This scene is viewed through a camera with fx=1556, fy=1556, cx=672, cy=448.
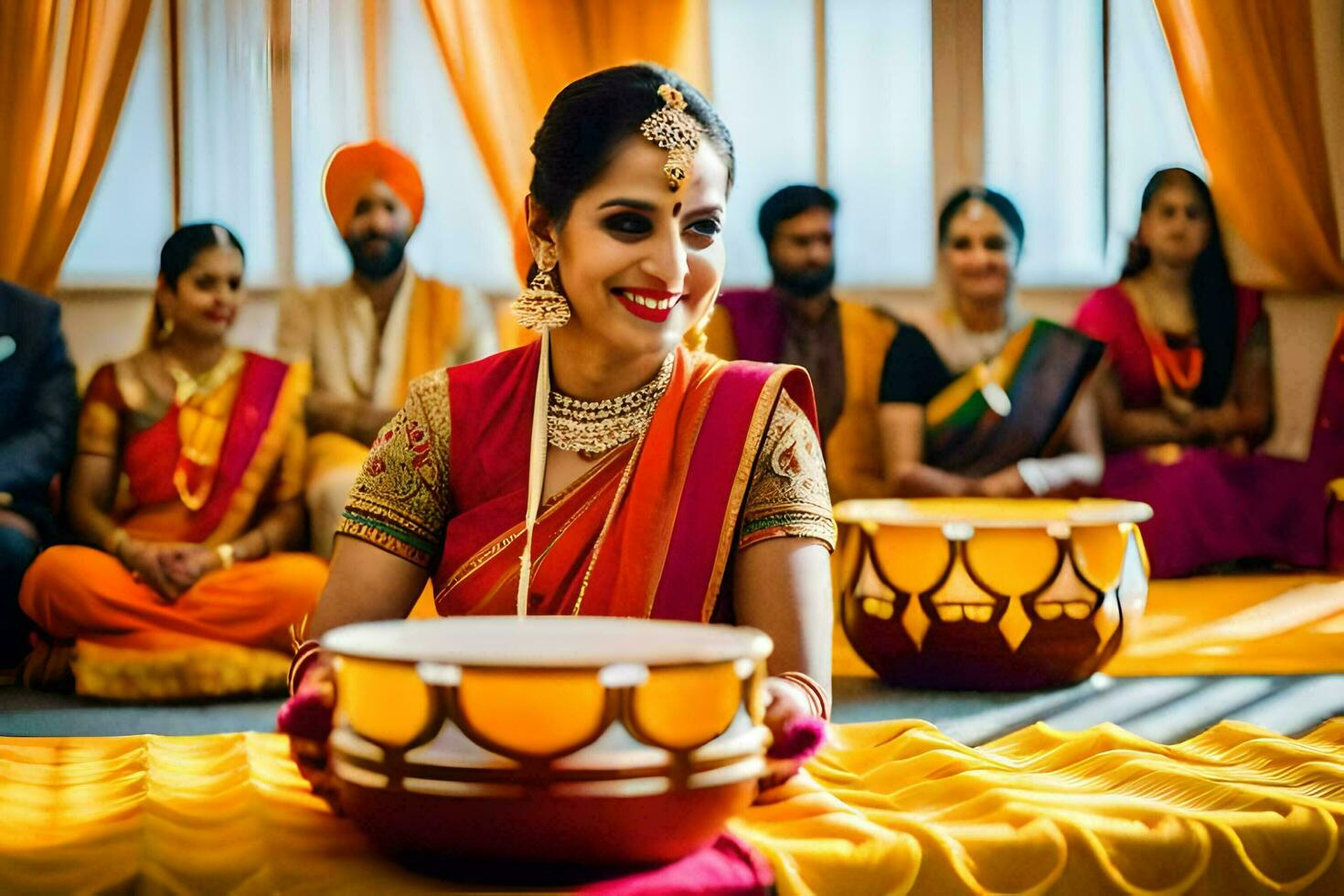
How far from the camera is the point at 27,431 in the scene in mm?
4324

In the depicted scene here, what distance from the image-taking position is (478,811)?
39.8 inches

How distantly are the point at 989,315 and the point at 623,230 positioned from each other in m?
3.92

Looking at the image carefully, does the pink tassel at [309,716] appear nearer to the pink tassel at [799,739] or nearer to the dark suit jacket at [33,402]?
the pink tassel at [799,739]

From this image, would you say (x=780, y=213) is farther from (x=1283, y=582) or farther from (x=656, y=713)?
(x=656, y=713)

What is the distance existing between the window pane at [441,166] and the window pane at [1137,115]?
253 cm

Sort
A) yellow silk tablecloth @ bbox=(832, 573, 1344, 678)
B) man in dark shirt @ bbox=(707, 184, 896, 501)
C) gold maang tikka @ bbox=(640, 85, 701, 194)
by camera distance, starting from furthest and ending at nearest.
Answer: man in dark shirt @ bbox=(707, 184, 896, 501), yellow silk tablecloth @ bbox=(832, 573, 1344, 678), gold maang tikka @ bbox=(640, 85, 701, 194)

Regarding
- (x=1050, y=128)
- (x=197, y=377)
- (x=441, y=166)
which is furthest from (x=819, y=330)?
(x=197, y=377)

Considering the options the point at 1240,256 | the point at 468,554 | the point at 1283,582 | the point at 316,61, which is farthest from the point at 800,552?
the point at 1240,256

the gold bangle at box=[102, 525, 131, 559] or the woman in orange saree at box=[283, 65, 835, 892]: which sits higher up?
the woman in orange saree at box=[283, 65, 835, 892]

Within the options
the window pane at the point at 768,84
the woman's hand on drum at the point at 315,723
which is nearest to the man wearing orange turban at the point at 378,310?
the window pane at the point at 768,84

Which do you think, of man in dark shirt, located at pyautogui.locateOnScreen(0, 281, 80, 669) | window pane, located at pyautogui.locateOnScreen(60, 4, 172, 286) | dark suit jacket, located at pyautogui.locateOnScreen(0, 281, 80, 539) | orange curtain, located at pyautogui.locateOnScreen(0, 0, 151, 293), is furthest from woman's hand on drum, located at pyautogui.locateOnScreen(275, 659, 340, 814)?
window pane, located at pyautogui.locateOnScreen(60, 4, 172, 286)

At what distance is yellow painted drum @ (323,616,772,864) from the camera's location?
3.28 feet

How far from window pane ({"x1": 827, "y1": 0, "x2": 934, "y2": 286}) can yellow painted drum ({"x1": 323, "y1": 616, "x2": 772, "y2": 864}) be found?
537 centimetres

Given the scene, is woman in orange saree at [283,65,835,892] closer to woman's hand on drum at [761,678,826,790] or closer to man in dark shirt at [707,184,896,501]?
woman's hand on drum at [761,678,826,790]
